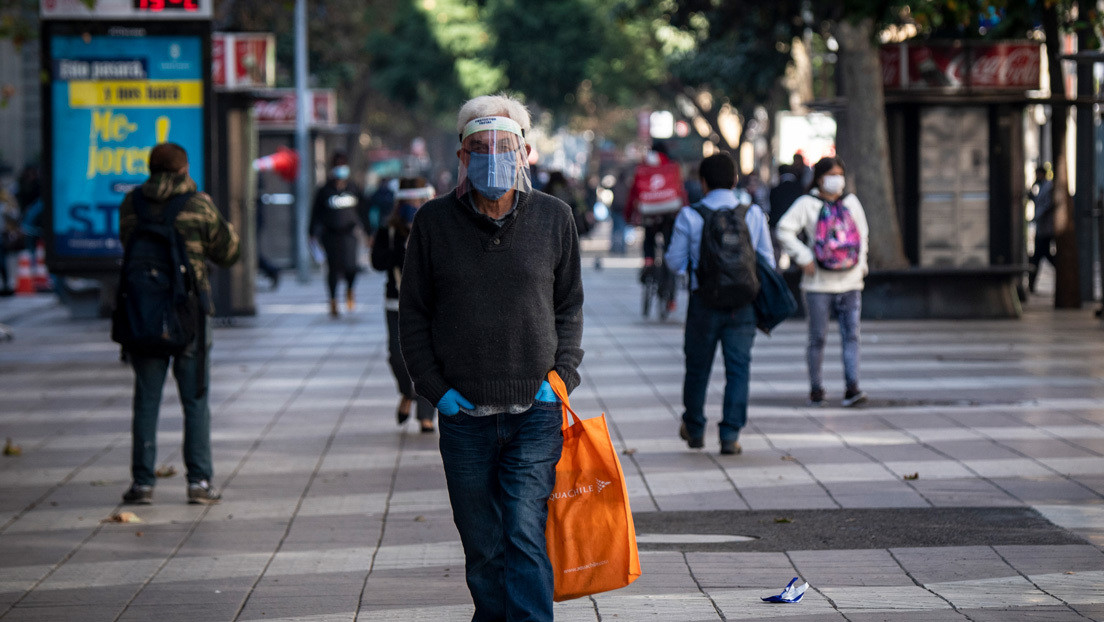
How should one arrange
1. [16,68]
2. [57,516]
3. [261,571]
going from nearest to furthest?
[261,571] < [57,516] < [16,68]

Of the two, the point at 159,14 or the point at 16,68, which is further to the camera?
the point at 16,68

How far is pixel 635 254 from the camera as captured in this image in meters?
35.8

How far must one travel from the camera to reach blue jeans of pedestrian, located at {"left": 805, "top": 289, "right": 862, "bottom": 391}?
10594mm

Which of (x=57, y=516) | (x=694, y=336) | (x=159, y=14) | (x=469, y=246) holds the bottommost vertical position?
(x=57, y=516)

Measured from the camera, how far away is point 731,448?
8.70 meters

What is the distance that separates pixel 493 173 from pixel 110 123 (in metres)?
10.4

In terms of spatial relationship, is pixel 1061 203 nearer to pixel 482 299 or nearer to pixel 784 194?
pixel 784 194

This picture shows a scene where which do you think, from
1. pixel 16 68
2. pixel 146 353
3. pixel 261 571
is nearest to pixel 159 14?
pixel 146 353

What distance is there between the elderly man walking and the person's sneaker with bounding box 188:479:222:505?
3.48 metres

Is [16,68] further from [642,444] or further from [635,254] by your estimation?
[642,444]

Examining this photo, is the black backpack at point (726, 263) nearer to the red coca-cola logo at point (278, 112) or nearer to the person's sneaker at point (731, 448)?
the person's sneaker at point (731, 448)

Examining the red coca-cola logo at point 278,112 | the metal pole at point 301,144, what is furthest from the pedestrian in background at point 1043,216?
the red coca-cola logo at point 278,112

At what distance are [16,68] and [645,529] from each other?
1376 inches

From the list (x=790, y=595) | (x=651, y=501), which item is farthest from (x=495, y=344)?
(x=651, y=501)
